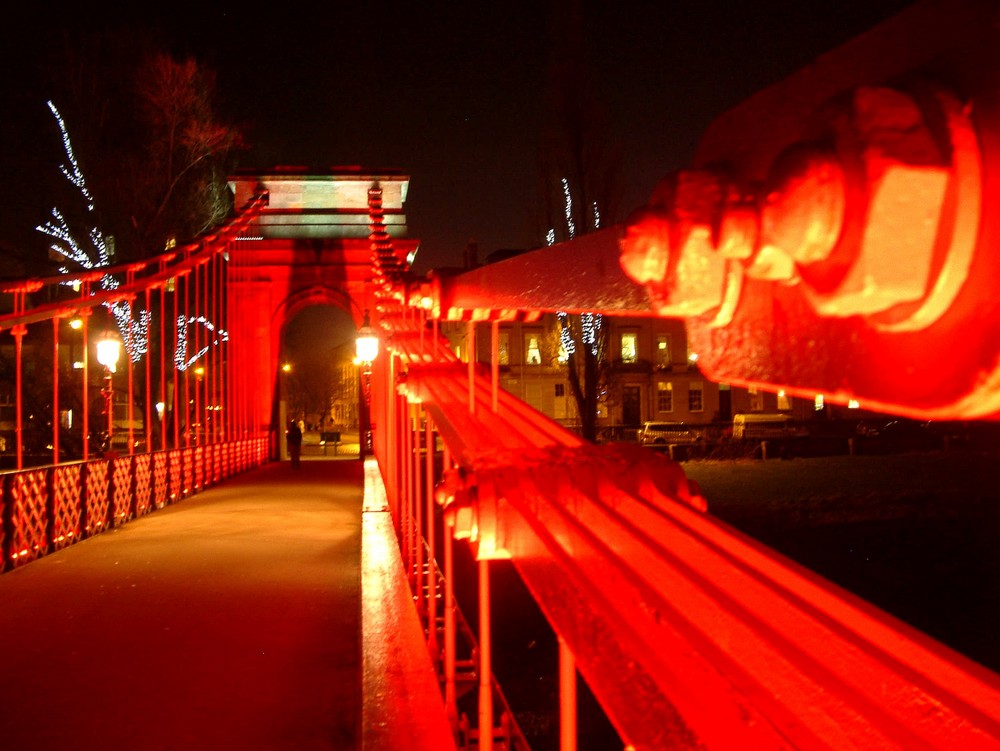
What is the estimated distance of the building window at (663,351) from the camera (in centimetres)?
5362

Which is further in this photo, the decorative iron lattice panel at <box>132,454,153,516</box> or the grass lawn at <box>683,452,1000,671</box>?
the grass lawn at <box>683,452,1000,671</box>

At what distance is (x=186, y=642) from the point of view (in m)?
7.02

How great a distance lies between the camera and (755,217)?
0.84 meters

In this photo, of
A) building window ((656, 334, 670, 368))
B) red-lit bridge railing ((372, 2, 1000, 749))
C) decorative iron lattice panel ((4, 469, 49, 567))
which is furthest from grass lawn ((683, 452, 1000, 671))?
building window ((656, 334, 670, 368))

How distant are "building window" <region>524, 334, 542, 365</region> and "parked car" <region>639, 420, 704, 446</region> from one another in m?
12.3

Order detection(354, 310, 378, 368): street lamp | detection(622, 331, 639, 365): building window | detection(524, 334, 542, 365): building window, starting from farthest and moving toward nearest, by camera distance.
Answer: detection(622, 331, 639, 365): building window → detection(524, 334, 542, 365): building window → detection(354, 310, 378, 368): street lamp

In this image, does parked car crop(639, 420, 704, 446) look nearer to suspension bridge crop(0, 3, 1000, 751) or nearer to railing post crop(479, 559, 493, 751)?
suspension bridge crop(0, 3, 1000, 751)

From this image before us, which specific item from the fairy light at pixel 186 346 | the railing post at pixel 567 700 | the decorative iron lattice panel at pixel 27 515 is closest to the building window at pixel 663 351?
the fairy light at pixel 186 346

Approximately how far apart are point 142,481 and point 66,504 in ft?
10.3

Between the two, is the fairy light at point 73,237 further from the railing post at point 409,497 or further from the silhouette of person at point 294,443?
the railing post at point 409,497

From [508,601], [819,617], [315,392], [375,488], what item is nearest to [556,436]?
[819,617]

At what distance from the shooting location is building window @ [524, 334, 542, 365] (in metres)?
52.0

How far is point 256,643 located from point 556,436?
512 centimetres

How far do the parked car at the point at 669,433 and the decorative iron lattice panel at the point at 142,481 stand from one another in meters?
25.5
